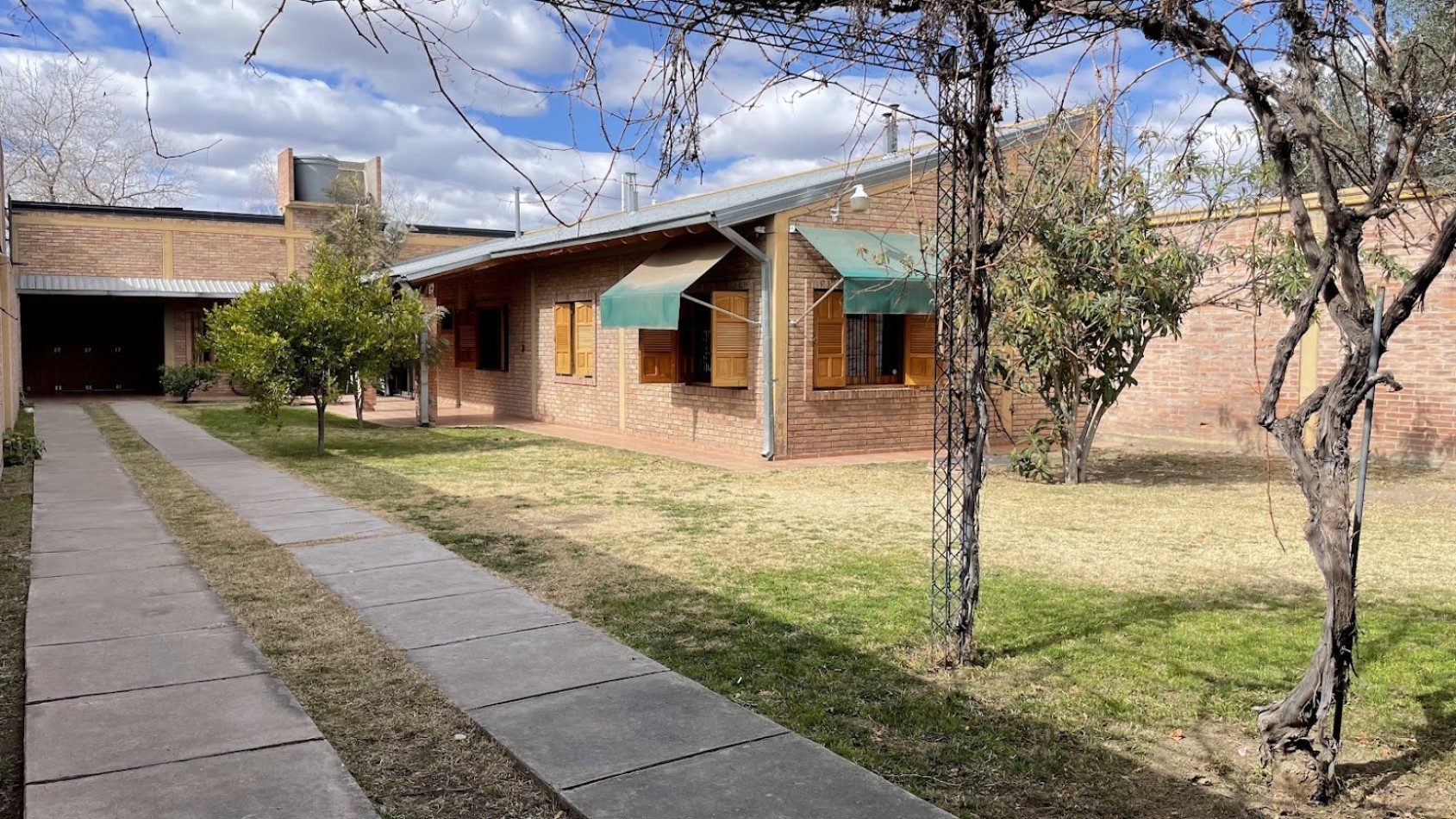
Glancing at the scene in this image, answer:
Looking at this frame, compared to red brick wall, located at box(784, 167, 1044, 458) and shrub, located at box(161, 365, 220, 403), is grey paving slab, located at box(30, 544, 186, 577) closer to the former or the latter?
red brick wall, located at box(784, 167, 1044, 458)

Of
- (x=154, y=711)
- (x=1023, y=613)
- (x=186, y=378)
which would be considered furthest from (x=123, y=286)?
(x=1023, y=613)

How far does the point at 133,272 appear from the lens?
1095 inches

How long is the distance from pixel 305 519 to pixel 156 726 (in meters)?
4.83

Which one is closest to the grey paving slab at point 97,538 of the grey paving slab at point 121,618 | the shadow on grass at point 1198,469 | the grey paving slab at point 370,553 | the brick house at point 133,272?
the grey paving slab at point 370,553

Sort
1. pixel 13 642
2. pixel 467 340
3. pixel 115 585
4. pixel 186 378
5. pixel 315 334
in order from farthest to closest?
pixel 186 378 < pixel 467 340 < pixel 315 334 < pixel 115 585 < pixel 13 642

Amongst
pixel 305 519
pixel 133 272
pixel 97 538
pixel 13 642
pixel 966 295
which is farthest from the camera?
pixel 133 272

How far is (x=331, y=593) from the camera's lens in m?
5.96

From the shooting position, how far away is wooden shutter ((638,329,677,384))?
14.4m

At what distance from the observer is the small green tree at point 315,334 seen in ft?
41.0

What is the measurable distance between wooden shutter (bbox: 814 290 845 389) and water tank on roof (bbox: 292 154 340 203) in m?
21.9

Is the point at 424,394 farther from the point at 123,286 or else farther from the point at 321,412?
the point at 123,286

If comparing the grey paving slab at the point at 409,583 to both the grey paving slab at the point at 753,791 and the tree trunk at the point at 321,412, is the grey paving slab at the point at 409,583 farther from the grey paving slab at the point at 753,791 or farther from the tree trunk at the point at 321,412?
the tree trunk at the point at 321,412

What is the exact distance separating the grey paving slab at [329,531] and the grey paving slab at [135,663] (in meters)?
2.53

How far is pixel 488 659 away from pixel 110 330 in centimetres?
2944
